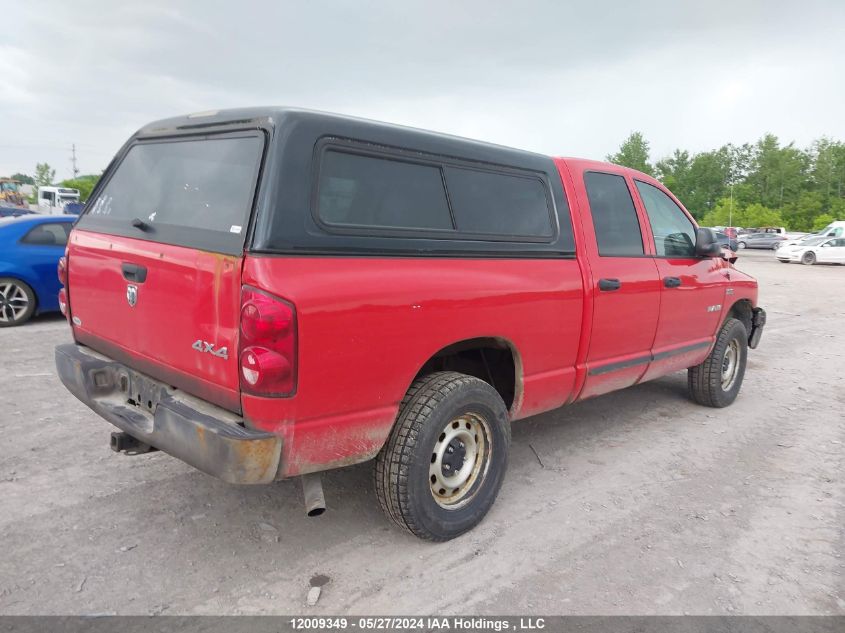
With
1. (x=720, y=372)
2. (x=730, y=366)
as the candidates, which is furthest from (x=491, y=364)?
(x=730, y=366)

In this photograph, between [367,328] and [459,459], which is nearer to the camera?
[367,328]

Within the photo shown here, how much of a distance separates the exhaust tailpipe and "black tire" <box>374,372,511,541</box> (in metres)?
0.34

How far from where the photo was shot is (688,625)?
2.65 m

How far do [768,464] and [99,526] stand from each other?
4318 mm

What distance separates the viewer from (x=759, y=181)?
82.6 meters

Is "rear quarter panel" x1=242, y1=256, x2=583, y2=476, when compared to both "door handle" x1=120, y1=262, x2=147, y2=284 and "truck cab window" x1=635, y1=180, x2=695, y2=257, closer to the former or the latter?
"door handle" x1=120, y1=262, x2=147, y2=284

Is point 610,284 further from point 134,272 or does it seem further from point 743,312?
point 134,272

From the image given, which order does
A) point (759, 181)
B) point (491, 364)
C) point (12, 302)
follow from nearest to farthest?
point (491, 364) → point (12, 302) → point (759, 181)

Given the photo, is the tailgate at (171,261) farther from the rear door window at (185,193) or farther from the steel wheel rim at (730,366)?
the steel wheel rim at (730,366)

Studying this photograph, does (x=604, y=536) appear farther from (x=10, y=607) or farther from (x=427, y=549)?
(x=10, y=607)

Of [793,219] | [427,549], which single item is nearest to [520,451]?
[427,549]

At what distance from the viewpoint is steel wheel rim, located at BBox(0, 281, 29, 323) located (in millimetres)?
7875

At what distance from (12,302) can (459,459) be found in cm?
717

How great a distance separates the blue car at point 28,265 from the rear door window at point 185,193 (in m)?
5.25
